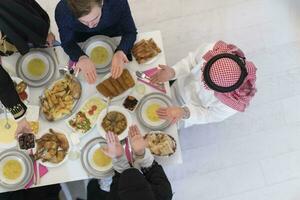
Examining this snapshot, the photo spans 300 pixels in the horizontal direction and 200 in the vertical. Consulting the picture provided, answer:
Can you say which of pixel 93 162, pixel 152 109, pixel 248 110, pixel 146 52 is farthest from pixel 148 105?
pixel 248 110

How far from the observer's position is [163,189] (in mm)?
1639

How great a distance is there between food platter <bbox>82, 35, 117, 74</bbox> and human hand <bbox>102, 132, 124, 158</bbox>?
1.12 ft

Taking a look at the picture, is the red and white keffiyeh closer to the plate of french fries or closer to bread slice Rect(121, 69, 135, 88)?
bread slice Rect(121, 69, 135, 88)

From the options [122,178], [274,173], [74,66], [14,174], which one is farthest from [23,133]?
[274,173]

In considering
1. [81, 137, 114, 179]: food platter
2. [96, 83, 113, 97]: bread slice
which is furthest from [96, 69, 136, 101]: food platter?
[81, 137, 114, 179]: food platter

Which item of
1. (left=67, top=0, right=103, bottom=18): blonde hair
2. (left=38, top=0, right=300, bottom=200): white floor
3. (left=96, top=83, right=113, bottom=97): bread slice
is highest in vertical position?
(left=67, top=0, right=103, bottom=18): blonde hair

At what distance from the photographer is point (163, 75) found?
5.73 ft

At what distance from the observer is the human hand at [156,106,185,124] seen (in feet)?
5.55

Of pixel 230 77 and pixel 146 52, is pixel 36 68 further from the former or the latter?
pixel 230 77

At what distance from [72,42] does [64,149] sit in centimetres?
51

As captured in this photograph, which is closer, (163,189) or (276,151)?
(163,189)

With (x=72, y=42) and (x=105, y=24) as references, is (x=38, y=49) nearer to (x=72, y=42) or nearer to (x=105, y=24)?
(x=72, y=42)

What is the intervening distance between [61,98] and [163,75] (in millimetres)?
493

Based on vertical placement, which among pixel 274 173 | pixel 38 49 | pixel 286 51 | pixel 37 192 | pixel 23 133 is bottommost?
pixel 274 173
